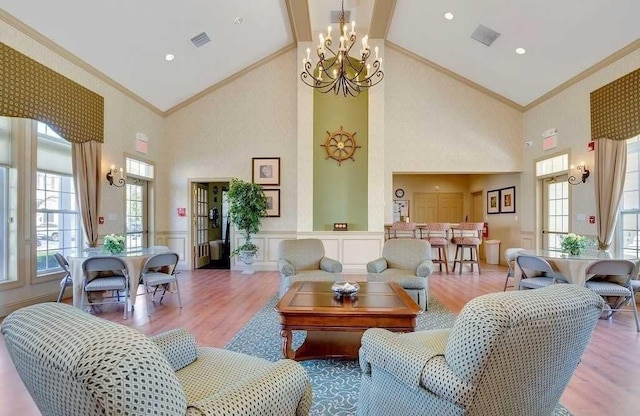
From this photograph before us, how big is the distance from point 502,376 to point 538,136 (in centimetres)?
693

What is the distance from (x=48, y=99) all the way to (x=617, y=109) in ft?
25.0

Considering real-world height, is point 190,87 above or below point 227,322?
above

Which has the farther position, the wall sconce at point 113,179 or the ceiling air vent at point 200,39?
the ceiling air vent at point 200,39

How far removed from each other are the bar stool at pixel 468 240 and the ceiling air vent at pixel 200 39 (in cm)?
598

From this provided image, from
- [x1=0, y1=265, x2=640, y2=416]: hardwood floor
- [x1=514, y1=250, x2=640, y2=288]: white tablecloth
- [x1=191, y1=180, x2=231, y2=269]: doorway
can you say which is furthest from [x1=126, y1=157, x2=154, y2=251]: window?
[x1=514, y1=250, x2=640, y2=288]: white tablecloth

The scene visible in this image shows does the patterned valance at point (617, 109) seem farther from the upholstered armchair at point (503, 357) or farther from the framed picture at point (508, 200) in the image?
the upholstered armchair at point (503, 357)

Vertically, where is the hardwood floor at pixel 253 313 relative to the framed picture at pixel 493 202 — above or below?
below

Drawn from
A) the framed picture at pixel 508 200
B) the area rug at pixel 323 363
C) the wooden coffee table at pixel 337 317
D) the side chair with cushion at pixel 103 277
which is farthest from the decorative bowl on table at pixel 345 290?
the framed picture at pixel 508 200

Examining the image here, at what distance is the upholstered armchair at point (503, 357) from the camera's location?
1165 millimetres

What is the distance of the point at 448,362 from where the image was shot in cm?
129

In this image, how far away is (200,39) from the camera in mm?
5906

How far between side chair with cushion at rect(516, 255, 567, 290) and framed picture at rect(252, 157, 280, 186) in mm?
4968

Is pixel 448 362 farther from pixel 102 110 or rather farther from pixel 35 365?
pixel 102 110

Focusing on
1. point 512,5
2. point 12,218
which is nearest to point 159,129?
point 12,218
